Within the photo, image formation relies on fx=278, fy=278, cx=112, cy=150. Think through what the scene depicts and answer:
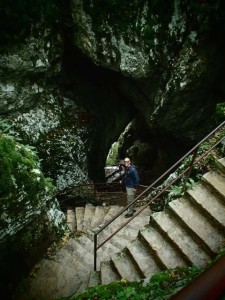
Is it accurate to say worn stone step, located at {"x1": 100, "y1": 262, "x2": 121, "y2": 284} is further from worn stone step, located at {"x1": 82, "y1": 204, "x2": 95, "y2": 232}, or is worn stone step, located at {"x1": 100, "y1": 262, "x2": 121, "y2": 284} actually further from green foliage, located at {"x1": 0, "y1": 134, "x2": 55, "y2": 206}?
worn stone step, located at {"x1": 82, "y1": 204, "x2": 95, "y2": 232}

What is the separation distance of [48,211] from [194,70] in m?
7.27

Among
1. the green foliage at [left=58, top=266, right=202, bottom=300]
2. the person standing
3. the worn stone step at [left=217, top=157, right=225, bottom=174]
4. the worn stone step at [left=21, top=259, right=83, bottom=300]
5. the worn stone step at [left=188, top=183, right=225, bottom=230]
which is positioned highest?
the person standing

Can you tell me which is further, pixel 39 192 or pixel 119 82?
pixel 119 82

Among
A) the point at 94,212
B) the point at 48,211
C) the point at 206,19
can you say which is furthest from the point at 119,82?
the point at 48,211

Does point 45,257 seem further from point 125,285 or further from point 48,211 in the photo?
point 125,285

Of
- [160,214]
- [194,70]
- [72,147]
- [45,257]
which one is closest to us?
[160,214]

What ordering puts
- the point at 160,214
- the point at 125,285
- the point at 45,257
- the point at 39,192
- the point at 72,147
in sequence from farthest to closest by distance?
the point at 72,147
the point at 45,257
the point at 39,192
the point at 160,214
the point at 125,285

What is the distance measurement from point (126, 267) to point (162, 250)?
93 cm

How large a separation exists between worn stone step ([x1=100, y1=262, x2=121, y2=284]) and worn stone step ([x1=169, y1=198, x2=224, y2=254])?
1865 mm

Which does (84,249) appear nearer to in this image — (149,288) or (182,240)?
(182,240)

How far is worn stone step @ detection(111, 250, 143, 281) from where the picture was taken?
562 cm

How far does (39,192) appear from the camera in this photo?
7.33 meters

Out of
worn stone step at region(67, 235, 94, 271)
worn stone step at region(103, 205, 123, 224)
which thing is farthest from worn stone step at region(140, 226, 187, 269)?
worn stone step at region(103, 205, 123, 224)

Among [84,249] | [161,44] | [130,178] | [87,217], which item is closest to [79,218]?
[87,217]
